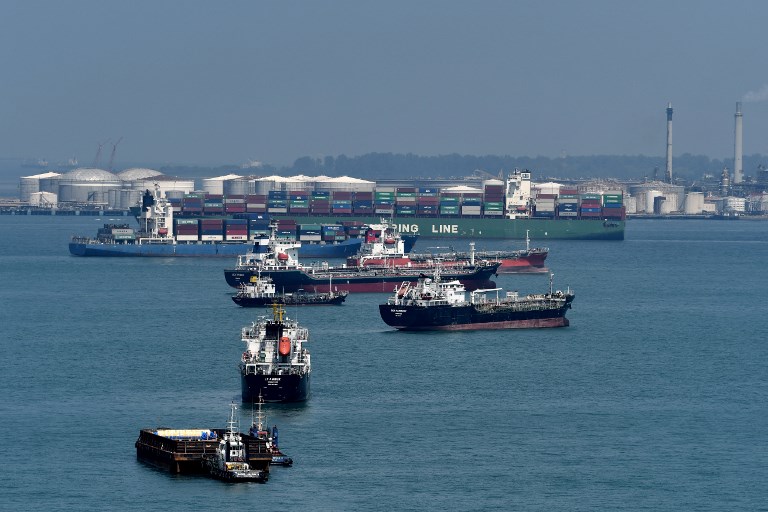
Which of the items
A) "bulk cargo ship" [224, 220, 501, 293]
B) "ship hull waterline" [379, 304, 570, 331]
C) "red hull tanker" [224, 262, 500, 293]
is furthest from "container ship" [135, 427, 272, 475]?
"red hull tanker" [224, 262, 500, 293]

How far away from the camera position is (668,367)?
192 feet

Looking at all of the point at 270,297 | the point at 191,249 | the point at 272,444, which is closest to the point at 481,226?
the point at 191,249

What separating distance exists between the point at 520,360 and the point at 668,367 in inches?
216

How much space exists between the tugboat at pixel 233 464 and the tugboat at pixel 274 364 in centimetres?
798

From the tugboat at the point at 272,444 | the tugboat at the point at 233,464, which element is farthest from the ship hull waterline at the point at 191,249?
the tugboat at the point at 233,464

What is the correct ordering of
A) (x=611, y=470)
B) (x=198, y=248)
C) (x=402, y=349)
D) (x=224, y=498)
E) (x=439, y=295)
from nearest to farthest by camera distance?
(x=224, y=498)
(x=611, y=470)
(x=402, y=349)
(x=439, y=295)
(x=198, y=248)

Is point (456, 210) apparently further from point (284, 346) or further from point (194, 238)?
point (284, 346)

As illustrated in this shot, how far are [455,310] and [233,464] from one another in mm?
31481

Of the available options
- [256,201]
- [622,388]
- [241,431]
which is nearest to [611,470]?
[241,431]

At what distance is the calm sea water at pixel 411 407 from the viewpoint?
37656 millimetres

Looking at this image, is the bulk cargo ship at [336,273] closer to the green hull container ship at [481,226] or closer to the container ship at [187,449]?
the container ship at [187,449]

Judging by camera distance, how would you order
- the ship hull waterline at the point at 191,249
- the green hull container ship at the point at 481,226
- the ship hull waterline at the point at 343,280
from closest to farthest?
1. the ship hull waterline at the point at 343,280
2. the ship hull waterline at the point at 191,249
3. the green hull container ship at the point at 481,226

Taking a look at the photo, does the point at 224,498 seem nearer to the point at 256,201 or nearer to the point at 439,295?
the point at 439,295

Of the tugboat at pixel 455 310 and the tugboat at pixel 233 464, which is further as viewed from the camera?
the tugboat at pixel 455 310
